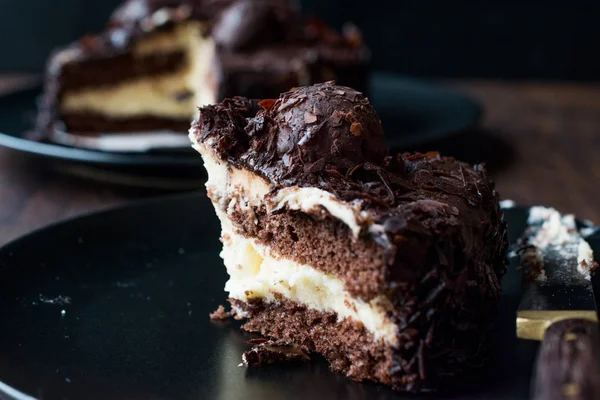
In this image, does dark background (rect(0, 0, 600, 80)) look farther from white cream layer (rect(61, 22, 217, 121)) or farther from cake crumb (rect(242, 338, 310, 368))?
cake crumb (rect(242, 338, 310, 368))

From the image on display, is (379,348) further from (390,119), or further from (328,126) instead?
(390,119)

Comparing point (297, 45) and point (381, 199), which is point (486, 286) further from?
point (297, 45)

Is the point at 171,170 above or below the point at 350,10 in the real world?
below

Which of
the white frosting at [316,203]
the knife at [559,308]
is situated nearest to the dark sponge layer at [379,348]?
the knife at [559,308]

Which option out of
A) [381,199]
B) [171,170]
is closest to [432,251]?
[381,199]

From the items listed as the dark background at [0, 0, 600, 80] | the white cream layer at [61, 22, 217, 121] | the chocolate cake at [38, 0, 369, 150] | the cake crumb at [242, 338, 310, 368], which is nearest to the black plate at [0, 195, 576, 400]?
the cake crumb at [242, 338, 310, 368]

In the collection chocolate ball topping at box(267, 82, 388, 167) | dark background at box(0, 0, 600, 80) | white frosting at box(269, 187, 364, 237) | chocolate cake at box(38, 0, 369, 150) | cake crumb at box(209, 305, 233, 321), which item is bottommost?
cake crumb at box(209, 305, 233, 321)
